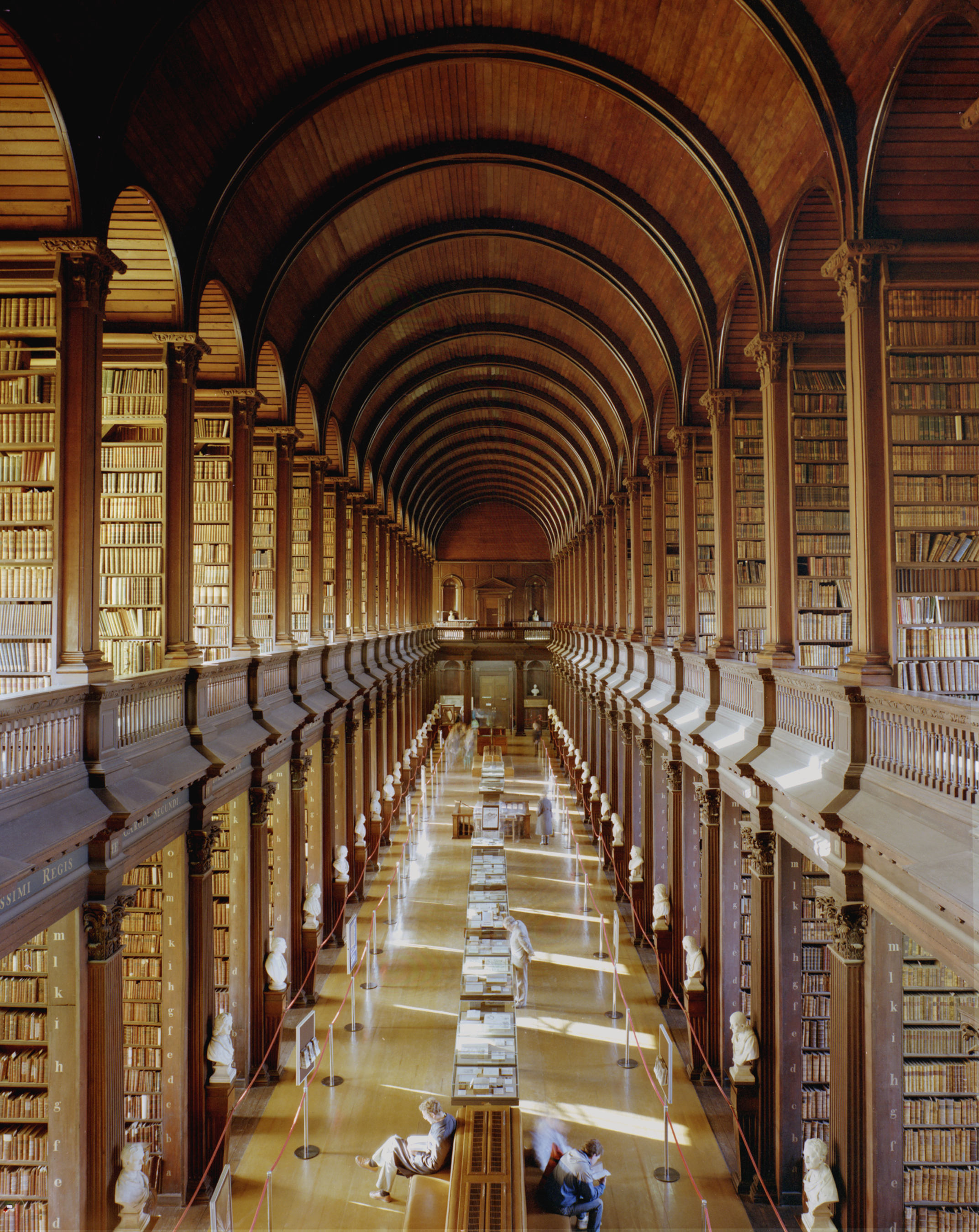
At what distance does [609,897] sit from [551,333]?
1129cm

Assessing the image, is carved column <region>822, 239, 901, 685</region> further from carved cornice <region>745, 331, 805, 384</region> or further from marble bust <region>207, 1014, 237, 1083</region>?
marble bust <region>207, 1014, 237, 1083</region>

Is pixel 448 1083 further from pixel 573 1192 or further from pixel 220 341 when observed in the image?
pixel 220 341

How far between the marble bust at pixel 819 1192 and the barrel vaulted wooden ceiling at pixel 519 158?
6.30m

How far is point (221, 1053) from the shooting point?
7.08 m

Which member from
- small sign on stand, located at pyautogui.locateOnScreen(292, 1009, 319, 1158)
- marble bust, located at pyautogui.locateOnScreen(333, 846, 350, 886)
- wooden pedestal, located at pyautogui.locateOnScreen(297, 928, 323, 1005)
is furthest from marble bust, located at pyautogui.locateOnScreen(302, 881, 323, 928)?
small sign on stand, located at pyautogui.locateOnScreen(292, 1009, 319, 1158)

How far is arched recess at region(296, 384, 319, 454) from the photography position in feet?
44.1

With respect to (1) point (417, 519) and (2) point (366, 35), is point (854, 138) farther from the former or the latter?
(1) point (417, 519)

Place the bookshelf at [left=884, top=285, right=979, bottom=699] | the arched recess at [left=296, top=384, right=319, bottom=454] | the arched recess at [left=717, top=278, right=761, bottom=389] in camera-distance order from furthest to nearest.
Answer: the arched recess at [left=296, top=384, right=319, bottom=454] → the arched recess at [left=717, top=278, right=761, bottom=389] → the bookshelf at [left=884, top=285, right=979, bottom=699]

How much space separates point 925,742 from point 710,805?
433cm

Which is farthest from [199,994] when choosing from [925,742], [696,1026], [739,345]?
[739,345]

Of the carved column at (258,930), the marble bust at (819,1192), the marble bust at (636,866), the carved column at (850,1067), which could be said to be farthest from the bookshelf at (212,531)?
the marble bust at (819,1192)

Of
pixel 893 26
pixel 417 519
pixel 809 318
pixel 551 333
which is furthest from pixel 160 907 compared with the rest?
pixel 417 519

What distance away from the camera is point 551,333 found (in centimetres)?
1725

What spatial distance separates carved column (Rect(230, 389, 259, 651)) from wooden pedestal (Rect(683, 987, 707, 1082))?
20.3ft
